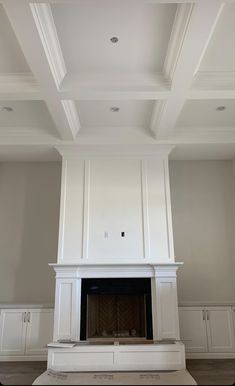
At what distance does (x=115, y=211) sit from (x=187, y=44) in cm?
292

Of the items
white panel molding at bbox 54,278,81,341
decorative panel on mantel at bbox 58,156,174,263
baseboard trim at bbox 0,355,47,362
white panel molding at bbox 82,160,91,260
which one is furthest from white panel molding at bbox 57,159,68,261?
baseboard trim at bbox 0,355,47,362

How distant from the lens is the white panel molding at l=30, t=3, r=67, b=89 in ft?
10.0

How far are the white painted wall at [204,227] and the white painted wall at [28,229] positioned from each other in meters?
2.42

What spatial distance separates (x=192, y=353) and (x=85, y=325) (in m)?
→ 1.84

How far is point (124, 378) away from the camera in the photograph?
3.85 meters

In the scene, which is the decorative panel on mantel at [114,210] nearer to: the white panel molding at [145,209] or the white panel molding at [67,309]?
the white panel molding at [145,209]

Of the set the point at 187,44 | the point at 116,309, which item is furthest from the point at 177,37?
the point at 116,309

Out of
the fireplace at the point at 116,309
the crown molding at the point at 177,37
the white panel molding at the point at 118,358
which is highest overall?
the crown molding at the point at 177,37

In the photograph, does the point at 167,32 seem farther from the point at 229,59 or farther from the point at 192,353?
the point at 192,353

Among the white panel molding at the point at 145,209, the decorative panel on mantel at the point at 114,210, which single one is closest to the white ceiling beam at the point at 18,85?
the decorative panel on mantel at the point at 114,210

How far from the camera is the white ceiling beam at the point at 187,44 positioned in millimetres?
2996

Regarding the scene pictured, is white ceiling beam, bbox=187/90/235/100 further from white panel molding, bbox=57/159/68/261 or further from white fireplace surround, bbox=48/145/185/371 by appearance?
white panel molding, bbox=57/159/68/261

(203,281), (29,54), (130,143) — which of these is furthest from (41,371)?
(29,54)

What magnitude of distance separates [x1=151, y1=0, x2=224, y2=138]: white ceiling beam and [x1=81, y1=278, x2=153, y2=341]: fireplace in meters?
2.87
